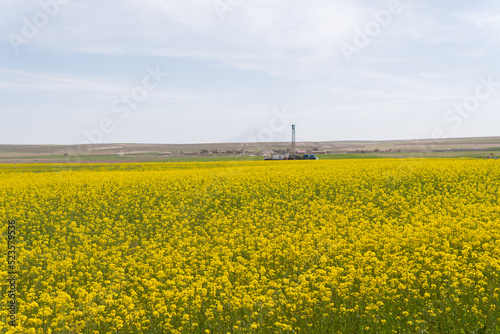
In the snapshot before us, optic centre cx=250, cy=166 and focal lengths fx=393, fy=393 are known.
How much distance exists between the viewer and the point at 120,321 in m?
7.42

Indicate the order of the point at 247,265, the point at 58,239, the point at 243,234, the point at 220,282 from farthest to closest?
the point at 58,239, the point at 243,234, the point at 247,265, the point at 220,282

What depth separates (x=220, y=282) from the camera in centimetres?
902

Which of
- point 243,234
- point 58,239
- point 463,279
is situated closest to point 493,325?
point 463,279

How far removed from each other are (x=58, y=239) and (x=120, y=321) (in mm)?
9070

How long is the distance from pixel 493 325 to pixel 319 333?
311 cm

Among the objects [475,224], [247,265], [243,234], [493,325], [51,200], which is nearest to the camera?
[493,325]

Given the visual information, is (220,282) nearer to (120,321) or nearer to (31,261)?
(120,321)

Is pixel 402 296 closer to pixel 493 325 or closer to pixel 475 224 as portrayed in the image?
pixel 493 325

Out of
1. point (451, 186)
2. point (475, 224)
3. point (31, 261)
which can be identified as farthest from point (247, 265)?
point (451, 186)

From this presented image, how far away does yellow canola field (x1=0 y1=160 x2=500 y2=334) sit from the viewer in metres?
7.63

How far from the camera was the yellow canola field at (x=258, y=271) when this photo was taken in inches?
301

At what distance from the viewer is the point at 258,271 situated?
10297 mm

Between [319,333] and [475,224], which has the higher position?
[475,224]

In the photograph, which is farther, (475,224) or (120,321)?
(475,224)
